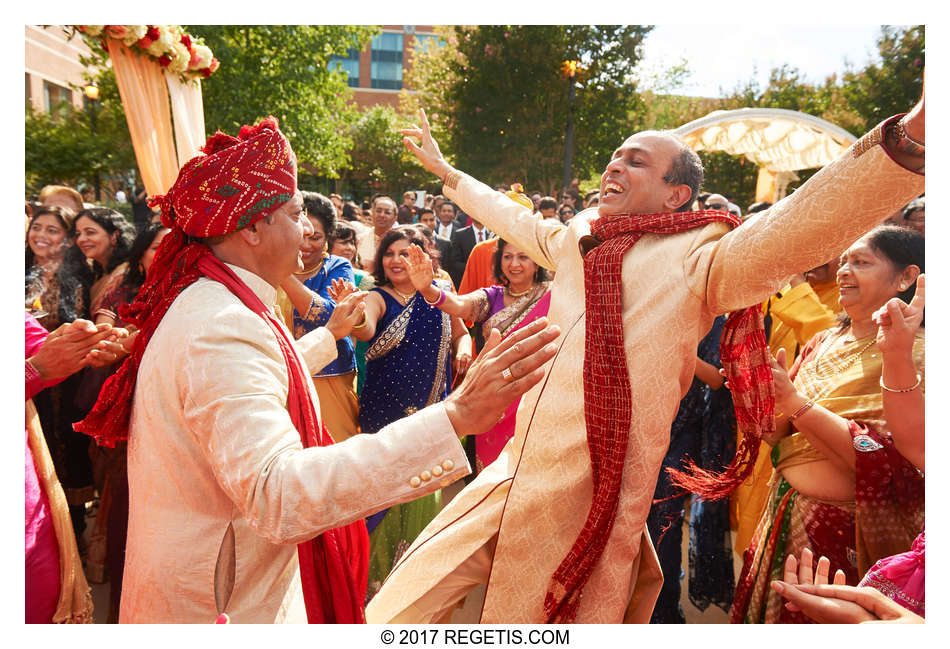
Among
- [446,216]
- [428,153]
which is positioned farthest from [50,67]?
[428,153]

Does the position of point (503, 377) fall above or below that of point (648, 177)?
below

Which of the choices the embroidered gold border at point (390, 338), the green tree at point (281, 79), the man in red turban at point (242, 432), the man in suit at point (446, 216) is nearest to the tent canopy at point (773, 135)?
the man in suit at point (446, 216)

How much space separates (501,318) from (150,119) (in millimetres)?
2756

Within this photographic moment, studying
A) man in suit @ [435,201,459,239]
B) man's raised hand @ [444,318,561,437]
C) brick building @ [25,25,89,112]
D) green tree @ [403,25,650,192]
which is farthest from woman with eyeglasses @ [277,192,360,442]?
brick building @ [25,25,89,112]

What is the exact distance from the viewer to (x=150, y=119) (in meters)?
4.59

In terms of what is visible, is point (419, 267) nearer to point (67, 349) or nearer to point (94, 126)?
point (67, 349)

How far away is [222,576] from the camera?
1.44 metres

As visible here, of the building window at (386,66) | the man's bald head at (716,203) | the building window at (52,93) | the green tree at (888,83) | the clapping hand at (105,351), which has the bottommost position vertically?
the clapping hand at (105,351)

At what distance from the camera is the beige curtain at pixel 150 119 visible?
14.7ft

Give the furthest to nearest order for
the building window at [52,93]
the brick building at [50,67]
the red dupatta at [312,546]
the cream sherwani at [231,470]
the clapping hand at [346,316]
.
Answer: the building window at [52,93]
the brick building at [50,67]
the clapping hand at [346,316]
the red dupatta at [312,546]
the cream sherwani at [231,470]

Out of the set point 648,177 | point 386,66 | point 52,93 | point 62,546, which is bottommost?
point 62,546

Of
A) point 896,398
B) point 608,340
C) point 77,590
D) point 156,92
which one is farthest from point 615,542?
point 156,92

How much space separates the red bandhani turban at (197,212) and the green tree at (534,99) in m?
14.8

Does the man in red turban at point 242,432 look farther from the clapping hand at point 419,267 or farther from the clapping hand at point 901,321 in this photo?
the clapping hand at point 419,267
